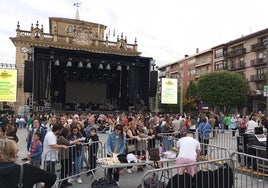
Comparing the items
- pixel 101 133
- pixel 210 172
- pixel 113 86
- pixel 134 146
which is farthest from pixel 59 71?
pixel 210 172

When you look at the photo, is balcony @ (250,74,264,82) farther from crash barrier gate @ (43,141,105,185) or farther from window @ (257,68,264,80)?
crash barrier gate @ (43,141,105,185)

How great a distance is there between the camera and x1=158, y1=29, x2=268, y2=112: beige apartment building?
193 ft

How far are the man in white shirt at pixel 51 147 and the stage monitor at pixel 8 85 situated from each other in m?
14.6

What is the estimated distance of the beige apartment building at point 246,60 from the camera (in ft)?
193

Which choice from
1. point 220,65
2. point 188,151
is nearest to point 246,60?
point 220,65

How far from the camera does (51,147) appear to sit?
25.2 ft

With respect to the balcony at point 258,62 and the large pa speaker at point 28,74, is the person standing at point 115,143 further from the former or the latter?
the balcony at point 258,62

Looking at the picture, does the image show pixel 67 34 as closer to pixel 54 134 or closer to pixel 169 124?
pixel 169 124

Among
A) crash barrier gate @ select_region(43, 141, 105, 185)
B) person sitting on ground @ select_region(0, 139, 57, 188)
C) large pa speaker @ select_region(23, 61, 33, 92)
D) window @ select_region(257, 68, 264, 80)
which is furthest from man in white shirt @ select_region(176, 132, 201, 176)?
window @ select_region(257, 68, 264, 80)

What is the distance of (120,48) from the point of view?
53531 mm

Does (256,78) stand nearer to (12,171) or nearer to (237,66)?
(237,66)

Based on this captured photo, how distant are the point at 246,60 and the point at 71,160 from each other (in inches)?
2406

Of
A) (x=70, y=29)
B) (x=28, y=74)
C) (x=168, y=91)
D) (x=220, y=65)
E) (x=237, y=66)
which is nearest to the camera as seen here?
(x=28, y=74)

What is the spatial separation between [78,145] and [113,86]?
81.5 ft
